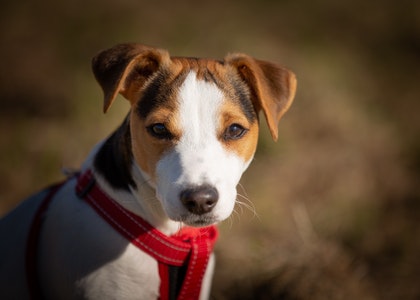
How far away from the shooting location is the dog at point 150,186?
262 cm

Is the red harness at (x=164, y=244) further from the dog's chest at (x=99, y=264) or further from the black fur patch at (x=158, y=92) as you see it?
the black fur patch at (x=158, y=92)

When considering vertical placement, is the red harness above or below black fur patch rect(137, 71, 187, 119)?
below

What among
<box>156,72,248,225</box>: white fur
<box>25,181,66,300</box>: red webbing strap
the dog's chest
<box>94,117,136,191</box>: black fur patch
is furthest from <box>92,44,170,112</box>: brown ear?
<box>25,181,66,300</box>: red webbing strap

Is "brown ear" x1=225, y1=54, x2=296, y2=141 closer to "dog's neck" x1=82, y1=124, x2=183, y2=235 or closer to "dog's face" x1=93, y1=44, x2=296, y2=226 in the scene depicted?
"dog's face" x1=93, y1=44, x2=296, y2=226

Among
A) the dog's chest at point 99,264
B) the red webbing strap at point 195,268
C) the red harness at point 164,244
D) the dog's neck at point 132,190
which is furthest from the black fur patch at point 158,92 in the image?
the red webbing strap at point 195,268

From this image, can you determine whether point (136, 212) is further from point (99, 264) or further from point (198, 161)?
point (198, 161)

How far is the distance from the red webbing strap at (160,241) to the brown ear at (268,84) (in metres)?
0.89

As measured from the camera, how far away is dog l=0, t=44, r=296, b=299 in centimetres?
262

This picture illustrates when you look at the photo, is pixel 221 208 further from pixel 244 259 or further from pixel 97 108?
pixel 97 108

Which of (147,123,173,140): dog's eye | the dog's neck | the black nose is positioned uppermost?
(147,123,173,140): dog's eye

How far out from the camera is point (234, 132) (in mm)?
2787

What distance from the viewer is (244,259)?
470 centimetres

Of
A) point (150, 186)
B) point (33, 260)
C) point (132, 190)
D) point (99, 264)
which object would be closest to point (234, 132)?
point (150, 186)

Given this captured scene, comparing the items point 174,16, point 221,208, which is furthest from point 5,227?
point 174,16
